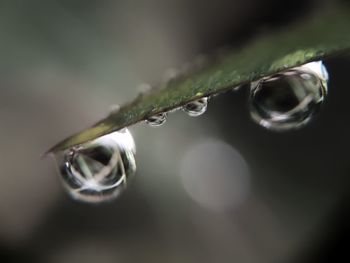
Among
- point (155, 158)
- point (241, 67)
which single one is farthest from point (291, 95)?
point (155, 158)

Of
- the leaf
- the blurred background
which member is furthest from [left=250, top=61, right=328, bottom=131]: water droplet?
the blurred background

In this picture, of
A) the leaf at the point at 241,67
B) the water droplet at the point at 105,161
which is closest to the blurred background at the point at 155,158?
the water droplet at the point at 105,161

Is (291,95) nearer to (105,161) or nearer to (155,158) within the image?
(105,161)

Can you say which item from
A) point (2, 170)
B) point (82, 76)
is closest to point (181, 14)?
point (82, 76)

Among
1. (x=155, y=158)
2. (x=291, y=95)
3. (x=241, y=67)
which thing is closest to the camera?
(x=241, y=67)

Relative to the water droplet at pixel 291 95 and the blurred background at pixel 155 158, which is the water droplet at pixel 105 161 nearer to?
the water droplet at pixel 291 95

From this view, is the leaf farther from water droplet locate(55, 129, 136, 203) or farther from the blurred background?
the blurred background
